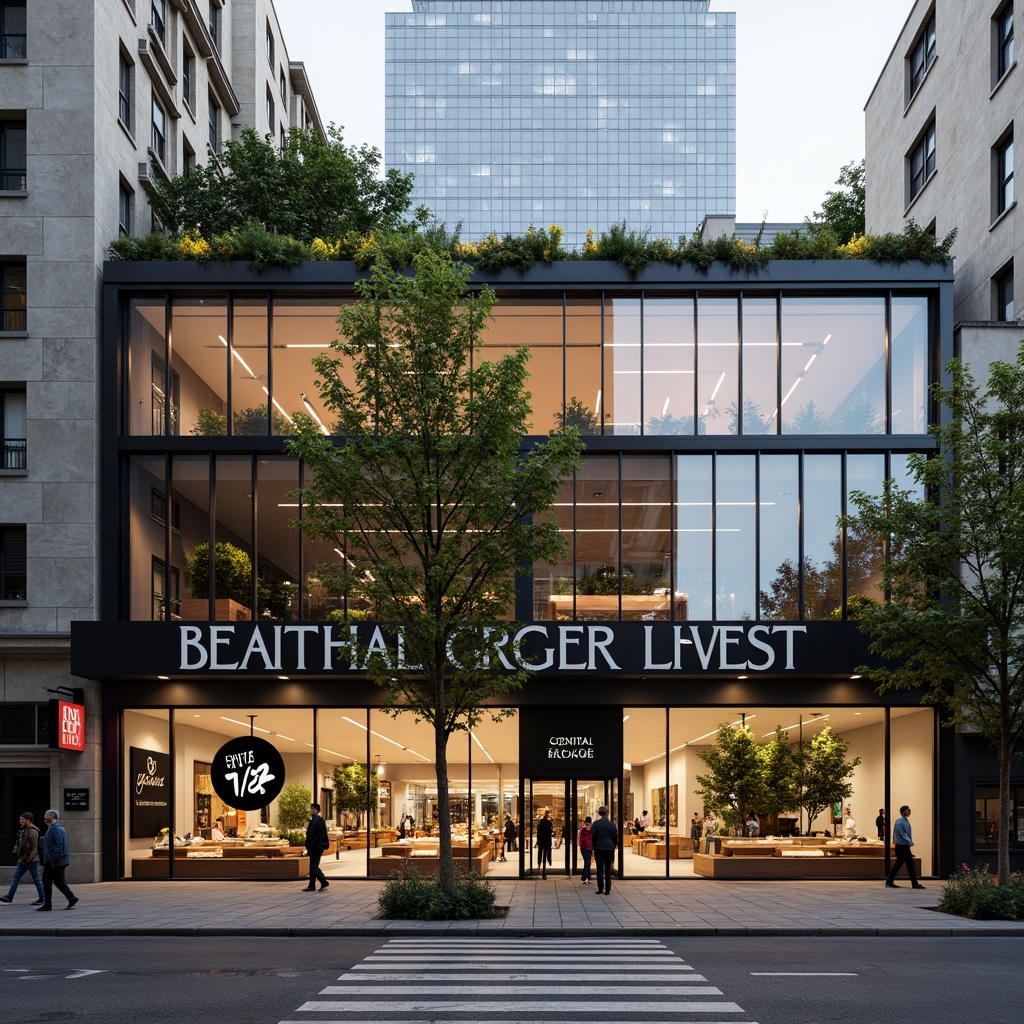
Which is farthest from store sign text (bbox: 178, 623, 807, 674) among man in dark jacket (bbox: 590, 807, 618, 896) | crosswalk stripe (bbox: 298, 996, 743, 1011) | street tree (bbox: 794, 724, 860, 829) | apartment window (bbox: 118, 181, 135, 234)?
crosswalk stripe (bbox: 298, 996, 743, 1011)

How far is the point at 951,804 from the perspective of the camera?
2731 cm

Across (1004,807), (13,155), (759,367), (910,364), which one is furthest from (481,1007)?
(13,155)

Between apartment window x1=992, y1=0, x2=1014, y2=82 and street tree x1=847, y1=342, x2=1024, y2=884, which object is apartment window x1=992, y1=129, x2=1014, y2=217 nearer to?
apartment window x1=992, y1=0, x2=1014, y2=82

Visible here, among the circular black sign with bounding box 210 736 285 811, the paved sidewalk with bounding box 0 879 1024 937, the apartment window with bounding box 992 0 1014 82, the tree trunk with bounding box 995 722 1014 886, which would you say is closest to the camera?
the paved sidewalk with bounding box 0 879 1024 937

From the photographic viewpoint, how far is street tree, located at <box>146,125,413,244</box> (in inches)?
1371

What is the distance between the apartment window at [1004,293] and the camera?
29.5 metres

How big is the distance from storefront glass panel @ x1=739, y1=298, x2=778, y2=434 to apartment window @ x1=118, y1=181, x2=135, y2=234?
16.5 meters

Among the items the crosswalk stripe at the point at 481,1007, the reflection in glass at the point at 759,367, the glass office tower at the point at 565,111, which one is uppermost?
the glass office tower at the point at 565,111

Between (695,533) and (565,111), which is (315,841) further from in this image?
(565,111)

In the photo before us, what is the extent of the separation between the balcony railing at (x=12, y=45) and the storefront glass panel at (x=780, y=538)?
20681 mm

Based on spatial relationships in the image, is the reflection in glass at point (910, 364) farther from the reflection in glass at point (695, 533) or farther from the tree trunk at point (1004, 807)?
the tree trunk at point (1004, 807)

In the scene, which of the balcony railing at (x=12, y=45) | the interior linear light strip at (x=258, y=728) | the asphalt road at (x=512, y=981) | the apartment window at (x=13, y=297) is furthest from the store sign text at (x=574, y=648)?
the balcony railing at (x=12, y=45)

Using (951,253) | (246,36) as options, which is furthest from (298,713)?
(246,36)

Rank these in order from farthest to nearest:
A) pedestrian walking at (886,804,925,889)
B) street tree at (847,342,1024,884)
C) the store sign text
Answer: the store sign text < pedestrian walking at (886,804,925,889) < street tree at (847,342,1024,884)
